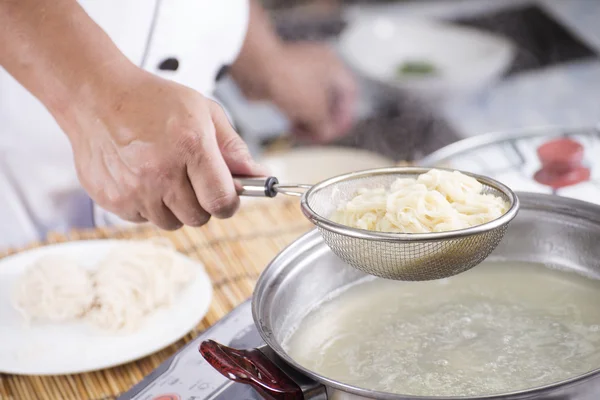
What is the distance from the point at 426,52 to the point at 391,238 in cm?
287

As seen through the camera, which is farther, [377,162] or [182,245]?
[377,162]

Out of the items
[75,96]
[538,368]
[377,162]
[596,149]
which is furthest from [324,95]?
[538,368]

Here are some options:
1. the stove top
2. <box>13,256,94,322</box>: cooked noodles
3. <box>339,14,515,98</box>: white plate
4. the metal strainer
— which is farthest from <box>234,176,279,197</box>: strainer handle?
<box>339,14,515,98</box>: white plate

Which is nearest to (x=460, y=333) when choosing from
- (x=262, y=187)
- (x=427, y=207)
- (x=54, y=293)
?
(x=427, y=207)

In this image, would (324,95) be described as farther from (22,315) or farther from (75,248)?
(22,315)

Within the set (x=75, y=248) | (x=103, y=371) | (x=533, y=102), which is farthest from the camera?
(x=533, y=102)

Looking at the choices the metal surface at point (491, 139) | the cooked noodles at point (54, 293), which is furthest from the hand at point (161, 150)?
the metal surface at point (491, 139)

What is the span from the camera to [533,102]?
11.8 ft

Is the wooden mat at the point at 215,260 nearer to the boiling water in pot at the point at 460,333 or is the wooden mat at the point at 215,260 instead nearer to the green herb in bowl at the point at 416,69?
the boiling water in pot at the point at 460,333

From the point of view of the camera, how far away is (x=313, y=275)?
1.44 m

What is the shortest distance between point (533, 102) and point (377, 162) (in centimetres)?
125

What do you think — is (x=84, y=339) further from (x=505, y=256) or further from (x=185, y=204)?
(x=505, y=256)

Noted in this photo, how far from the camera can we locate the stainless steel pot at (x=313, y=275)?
108 cm

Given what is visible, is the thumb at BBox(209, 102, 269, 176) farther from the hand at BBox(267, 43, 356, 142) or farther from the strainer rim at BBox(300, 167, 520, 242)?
the hand at BBox(267, 43, 356, 142)
